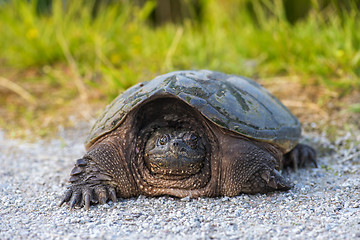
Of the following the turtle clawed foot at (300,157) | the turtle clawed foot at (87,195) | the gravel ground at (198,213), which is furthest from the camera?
the turtle clawed foot at (300,157)

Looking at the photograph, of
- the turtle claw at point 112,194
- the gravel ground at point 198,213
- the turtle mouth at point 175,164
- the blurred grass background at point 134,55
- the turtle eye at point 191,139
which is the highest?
the blurred grass background at point 134,55

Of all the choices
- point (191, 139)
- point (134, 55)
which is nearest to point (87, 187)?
point (191, 139)

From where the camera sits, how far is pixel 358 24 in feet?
13.9

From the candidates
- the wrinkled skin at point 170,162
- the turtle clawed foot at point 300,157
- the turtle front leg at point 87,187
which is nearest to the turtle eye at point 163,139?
Result: the wrinkled skin at point 170,162

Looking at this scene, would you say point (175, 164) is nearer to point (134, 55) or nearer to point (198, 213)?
point (198, 213)

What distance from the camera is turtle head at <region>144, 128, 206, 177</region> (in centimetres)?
210

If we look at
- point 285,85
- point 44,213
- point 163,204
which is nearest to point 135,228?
point 163,204

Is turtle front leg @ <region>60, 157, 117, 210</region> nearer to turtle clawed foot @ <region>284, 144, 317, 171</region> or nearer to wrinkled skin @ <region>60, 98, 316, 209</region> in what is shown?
wrinkled skin @ <region>60, 98, 316, 209</region>

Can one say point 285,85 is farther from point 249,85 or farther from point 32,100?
point 32,100

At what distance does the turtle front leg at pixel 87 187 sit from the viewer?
2082 millimetres

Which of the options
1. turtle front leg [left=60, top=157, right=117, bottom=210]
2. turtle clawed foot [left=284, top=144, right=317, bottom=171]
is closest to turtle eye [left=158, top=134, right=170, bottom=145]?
turtle front leg [left=60, top=157, right=117, bottom=210]

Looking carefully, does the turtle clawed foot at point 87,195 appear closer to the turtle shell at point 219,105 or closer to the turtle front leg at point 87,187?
the turtle front leg at point 87,187

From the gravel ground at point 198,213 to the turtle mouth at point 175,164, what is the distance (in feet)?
0.49

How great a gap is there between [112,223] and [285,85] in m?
2.91
